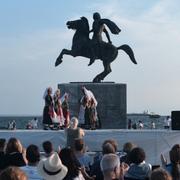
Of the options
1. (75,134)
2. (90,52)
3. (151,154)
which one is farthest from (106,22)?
(75,134)

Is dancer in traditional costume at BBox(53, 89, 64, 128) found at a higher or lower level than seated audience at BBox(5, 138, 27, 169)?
higher

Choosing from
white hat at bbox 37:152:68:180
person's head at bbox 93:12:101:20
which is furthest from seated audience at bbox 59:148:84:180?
person's head at bbox 93:12:101:20

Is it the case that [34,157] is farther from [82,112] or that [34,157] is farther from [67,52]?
[67,52]

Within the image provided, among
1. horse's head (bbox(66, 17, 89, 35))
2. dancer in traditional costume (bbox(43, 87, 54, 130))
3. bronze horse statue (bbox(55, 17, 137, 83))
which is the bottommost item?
dancer in traditional costume (bbox(43, 87, 54, 130))

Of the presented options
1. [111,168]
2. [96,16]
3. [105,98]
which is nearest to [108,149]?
[111,168]

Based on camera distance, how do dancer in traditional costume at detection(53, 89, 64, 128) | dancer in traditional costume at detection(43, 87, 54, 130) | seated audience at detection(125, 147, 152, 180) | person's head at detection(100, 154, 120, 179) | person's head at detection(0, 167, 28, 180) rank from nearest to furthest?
1. person's head at detection(0, 167, 28, 180)
2. person's head at detection(100, 154, 120, 179)
3. seated audience at detection(125, 147, 152, 180)
4. dancer in traditional costume at detection(43, 87, 54, 130)
5. dancer in traditional costume at detection(53, 89, 64, 128)

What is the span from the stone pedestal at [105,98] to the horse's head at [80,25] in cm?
224

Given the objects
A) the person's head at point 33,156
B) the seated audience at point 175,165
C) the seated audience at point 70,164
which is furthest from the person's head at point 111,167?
the person's head at point 33,156

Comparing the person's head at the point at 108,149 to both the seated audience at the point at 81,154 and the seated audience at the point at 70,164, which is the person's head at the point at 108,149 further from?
the seated audience at the point at 70,164

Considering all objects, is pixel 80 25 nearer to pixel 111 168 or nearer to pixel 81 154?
pixel 81 154

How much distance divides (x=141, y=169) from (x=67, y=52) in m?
19.0

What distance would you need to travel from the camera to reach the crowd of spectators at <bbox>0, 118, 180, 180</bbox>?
557 cm

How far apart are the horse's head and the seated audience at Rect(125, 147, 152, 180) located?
18673mm

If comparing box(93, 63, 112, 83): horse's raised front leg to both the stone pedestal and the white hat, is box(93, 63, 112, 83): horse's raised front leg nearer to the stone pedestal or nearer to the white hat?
the stone pedestal
